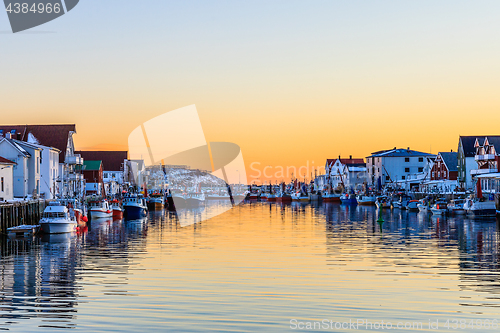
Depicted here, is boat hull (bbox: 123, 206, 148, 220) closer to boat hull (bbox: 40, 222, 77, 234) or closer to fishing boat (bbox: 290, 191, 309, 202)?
boat hull (bbox: 40, 222, 77, 234)

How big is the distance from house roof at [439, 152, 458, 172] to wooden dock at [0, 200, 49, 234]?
286ft

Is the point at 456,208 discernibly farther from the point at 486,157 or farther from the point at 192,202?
the point at 192,202

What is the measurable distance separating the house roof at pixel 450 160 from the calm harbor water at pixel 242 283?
78.6m

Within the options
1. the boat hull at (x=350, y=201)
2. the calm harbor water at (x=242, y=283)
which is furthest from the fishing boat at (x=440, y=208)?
the boat hull at (x=350, y=201)

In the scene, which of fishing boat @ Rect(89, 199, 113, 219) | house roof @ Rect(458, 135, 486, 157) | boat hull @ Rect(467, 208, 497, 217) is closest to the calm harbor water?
boat hull @ Rect(467, 208, 497, 217)

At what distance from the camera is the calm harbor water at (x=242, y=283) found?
19.4m

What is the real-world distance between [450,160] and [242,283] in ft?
352

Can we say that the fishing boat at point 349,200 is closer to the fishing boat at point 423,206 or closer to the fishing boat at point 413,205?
the fishing boat at point 413,205

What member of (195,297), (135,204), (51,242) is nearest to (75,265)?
(195,297)

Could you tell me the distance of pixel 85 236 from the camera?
53531mm

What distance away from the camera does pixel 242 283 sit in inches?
1038

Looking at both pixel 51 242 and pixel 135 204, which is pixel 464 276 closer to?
pixel 51 242

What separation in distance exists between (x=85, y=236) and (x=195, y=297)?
3322 cm

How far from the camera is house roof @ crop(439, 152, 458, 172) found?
122 m
